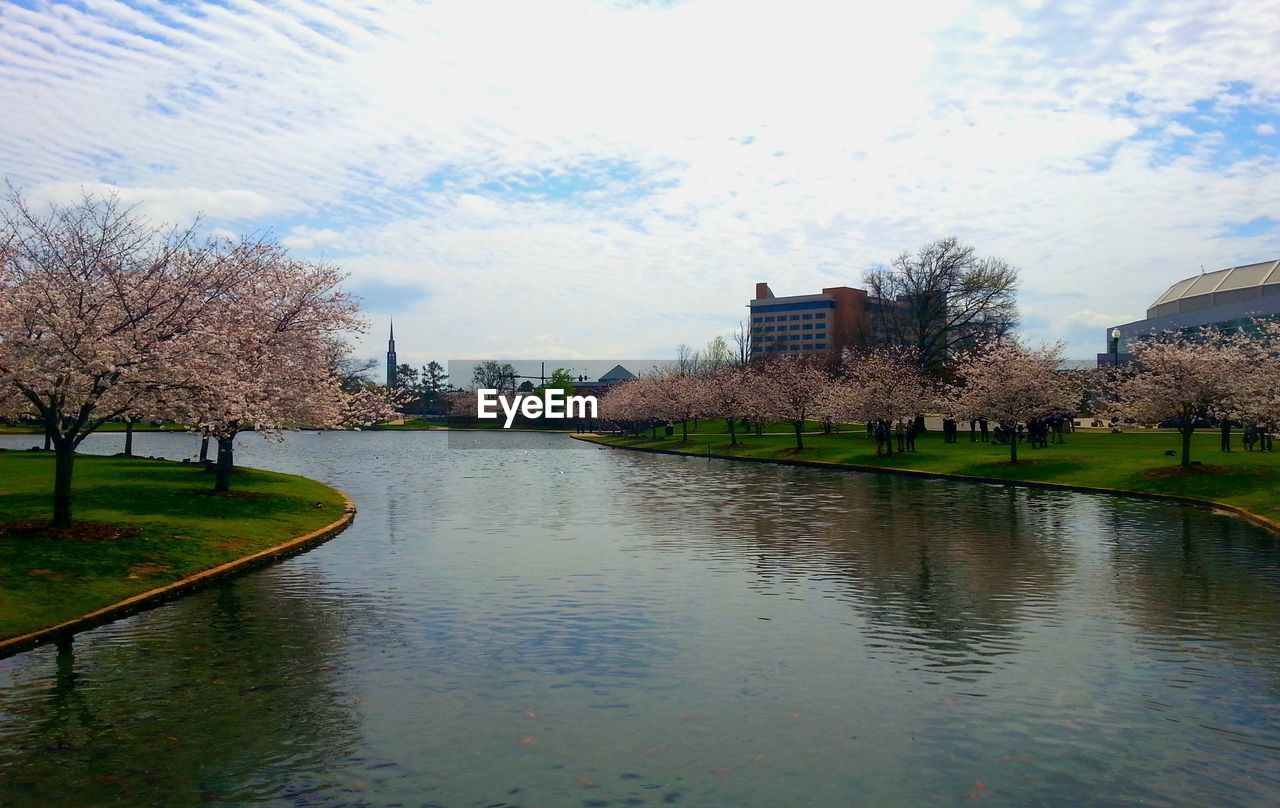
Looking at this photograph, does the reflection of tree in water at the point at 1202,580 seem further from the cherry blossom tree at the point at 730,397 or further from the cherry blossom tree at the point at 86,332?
the cherry blossom tree at the point at 730,397

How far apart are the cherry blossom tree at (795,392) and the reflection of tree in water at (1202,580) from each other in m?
46.1

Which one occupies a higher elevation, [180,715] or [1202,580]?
[1202,580]

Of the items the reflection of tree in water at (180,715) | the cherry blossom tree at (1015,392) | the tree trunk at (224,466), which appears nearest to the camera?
the reflection of tree in water at (180,715)

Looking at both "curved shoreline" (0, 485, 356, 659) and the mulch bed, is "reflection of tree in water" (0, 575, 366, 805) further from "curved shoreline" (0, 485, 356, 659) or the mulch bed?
the mulch bed

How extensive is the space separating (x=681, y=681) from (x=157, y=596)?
11.8 meters

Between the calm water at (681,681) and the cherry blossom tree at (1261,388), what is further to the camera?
the cherry blossom tree at (1261,388)

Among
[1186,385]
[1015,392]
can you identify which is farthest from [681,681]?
[1015,392]

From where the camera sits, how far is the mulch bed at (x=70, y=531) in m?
22.6

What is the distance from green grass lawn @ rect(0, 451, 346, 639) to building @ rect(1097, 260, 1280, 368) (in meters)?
95.0

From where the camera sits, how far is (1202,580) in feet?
Result: 73.2

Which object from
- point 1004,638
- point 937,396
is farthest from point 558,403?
point 1004,638

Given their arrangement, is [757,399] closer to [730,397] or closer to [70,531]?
[730,397]

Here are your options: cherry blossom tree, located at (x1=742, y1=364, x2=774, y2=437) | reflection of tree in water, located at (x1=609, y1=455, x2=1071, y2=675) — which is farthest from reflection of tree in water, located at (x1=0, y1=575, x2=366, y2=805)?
cherry blossom tree, located at (x1=742, y1=364, x2=774, y2=437)

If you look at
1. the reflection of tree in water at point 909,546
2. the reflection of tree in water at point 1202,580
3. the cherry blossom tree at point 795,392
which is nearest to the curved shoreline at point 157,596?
the reflection of tree in water at point 909,546
